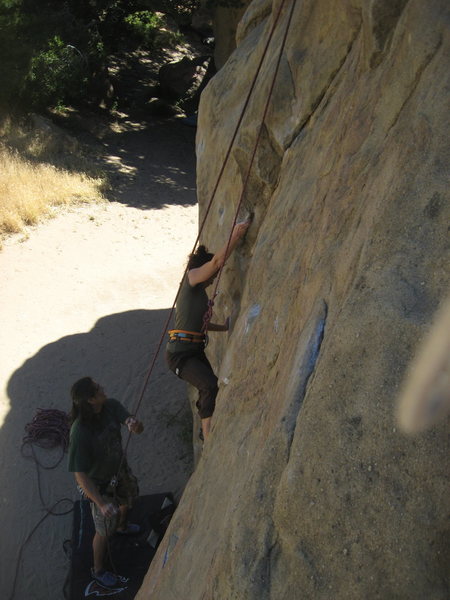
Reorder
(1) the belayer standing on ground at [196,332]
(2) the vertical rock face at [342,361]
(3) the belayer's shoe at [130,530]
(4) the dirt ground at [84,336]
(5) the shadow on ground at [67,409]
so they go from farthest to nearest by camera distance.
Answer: (4) the dirt ground at [84,336]
(5) the shadow on ground at [67,409]
(3) the belayer's shoe at [130,530]
(1) the belayer standing on ground at [196,332]
(2) the vertical rock face at [342,361]

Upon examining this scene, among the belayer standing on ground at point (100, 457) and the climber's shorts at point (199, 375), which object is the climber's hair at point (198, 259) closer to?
the climber's shorts at point (199, 375)

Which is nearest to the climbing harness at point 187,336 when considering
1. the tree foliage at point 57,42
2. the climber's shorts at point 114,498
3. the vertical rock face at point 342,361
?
the vertical rock face at point 342,361

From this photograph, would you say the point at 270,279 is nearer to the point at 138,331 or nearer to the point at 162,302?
the point at 138,331

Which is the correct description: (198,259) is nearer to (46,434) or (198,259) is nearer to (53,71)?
(46,434)

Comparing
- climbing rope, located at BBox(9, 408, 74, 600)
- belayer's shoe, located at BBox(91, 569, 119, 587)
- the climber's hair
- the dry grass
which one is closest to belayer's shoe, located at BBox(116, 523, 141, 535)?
belayer's shoe, located at BBox(91, 569, 119, 587)

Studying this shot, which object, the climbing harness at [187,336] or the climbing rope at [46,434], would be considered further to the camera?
the climbing rope at [46,434]

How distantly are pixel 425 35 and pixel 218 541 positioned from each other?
2414mm

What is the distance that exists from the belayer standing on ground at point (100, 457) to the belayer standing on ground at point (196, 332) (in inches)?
20.3

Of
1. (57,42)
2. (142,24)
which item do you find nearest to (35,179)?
(57,42)

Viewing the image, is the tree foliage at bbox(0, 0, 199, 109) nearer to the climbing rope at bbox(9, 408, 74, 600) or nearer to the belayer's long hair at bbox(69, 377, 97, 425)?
the climbing rope at bbox(9, 408, 74, 600)

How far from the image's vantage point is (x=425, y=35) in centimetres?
314

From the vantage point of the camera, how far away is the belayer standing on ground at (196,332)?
17.0 ft

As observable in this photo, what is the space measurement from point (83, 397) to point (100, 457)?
1.80 feet

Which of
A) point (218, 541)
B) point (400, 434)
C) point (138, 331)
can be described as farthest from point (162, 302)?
point (400, 434)
